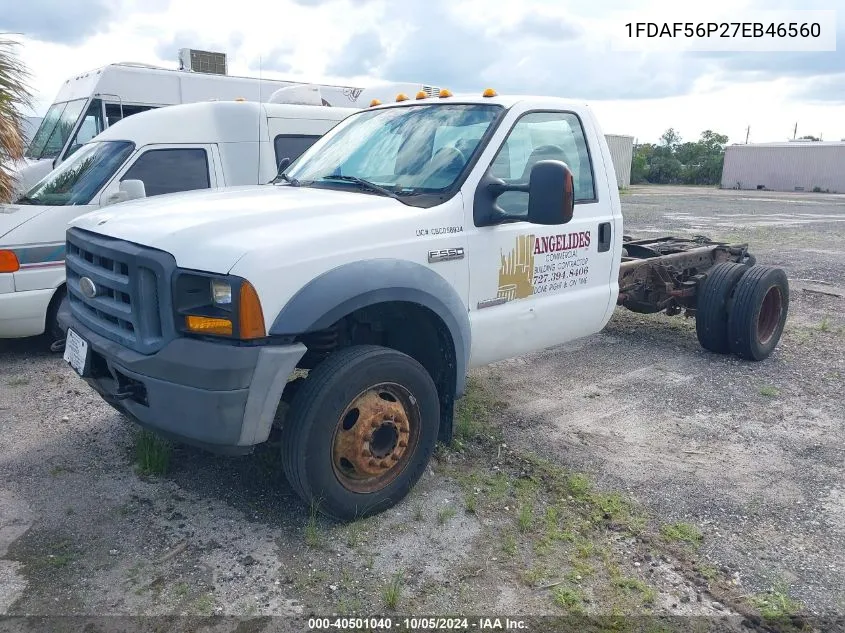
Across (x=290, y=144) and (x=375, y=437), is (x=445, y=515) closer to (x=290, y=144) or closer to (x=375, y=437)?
(x=375, y=437)

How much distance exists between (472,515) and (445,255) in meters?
1.34

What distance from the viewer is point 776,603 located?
120 inches

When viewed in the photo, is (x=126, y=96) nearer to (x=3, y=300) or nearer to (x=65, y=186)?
(x=65, y=186)

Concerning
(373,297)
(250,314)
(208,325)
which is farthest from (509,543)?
(208,325)

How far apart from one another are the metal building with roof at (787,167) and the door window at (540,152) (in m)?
49.0

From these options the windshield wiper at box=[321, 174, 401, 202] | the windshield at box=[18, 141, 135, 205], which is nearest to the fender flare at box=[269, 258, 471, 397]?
the windshield wiper at box=[321, 174, 401, 202]

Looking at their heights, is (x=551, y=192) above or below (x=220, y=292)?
above

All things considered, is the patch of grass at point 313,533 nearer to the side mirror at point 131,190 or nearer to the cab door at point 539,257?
the cab door at point 539,257

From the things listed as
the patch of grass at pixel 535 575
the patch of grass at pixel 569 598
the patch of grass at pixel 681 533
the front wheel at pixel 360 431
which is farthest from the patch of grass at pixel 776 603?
the front wheel at pixel 360 431

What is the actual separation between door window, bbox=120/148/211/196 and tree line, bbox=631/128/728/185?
171 ft

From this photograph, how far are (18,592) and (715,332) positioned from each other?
5.62m

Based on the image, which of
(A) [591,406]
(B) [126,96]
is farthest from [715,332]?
(B) [126,96]

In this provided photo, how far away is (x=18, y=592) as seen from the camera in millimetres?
3033

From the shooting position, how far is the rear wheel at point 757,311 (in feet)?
20.7
